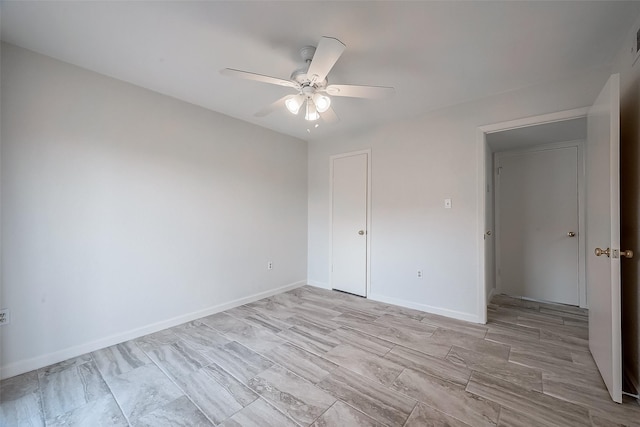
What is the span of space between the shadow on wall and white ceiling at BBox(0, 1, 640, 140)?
1.75ft

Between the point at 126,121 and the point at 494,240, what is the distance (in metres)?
4.76

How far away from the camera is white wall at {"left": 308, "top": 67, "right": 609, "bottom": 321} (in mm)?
2523

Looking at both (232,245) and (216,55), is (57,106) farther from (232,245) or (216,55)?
(232,245)

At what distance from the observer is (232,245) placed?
3.23 metres

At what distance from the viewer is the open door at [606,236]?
1540 mm

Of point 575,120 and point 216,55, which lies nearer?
point 216,55

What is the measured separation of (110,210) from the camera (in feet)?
7.50

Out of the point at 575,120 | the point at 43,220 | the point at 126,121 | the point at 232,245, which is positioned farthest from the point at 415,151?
the point at 43,220

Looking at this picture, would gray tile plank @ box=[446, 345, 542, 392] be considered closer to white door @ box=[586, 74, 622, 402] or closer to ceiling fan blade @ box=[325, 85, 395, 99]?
white door @ box=[586, 74, 622, 402]

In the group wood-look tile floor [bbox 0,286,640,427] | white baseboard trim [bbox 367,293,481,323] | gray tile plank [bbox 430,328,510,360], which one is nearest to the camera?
wood-look tile floor [bbox 0,286,640,427]

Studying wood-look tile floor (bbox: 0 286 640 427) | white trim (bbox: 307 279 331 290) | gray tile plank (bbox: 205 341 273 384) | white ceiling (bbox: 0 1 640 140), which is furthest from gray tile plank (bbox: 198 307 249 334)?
white ceiling (bbox: 0 1 640 140)

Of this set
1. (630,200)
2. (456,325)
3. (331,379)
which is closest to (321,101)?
(331,379)

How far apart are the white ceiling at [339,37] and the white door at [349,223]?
4.67 ft

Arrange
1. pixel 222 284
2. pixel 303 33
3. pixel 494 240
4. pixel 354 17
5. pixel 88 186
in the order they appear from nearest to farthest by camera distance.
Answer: pixel 354 17 → pixel 303 33 → pixel 88 186 → pixel 222 284 → pixel 494 240
